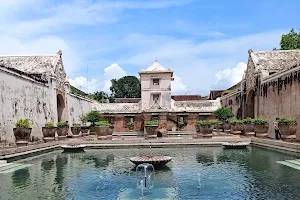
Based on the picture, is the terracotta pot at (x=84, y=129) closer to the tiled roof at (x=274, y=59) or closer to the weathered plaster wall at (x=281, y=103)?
the weathered plaster wall at (x=281, y=103)

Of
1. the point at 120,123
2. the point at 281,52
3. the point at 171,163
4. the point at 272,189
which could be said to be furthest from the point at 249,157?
the point at 120,123

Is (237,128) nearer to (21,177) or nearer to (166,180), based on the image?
(166,180)

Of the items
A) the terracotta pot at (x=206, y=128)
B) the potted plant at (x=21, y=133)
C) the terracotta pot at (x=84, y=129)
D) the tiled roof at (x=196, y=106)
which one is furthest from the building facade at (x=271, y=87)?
the potted plant at (x=21, y=133)

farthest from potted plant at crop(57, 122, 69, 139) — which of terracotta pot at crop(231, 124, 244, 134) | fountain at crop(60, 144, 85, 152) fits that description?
terracotta pot at crop(231, 124, 244, 134)

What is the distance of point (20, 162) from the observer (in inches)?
409

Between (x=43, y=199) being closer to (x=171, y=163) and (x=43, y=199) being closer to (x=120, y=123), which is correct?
(x=171, y=163)

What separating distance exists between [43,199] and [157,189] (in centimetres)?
220

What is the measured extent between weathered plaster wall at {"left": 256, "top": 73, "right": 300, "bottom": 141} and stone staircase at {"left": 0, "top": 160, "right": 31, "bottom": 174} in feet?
40.0

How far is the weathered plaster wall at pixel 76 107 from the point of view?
25455 mm

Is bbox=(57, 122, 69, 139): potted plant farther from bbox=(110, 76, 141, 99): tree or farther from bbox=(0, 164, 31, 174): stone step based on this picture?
bbox=(110, 76, 141, 99): tree

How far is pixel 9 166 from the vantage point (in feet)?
30.3

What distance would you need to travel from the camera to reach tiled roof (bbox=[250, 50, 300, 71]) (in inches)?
824

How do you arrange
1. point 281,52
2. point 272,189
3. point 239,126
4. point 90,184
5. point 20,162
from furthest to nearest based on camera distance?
point 281,52 → point 239,126 → point 20,162 → point 90,184 → point 272,189

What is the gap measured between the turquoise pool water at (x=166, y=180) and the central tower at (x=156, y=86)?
19.5 metres
